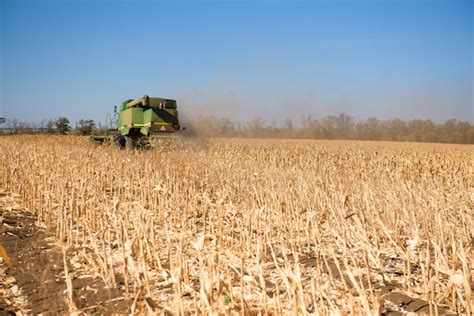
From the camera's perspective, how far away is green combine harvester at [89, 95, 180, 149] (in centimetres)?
1366

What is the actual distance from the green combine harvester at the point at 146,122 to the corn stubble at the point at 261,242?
5098 millimetres

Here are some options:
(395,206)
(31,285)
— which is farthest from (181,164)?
(31,285)

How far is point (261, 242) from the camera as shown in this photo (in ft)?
13.0

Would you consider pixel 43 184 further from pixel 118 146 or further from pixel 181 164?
pixel 118 146

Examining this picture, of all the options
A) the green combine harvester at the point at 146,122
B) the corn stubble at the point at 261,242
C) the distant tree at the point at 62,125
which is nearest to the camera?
the corn stubble at the point at 261,242

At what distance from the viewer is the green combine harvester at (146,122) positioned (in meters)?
13.7

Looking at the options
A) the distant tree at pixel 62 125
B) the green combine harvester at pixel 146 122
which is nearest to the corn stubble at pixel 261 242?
the green combine harvester at pixel 146 122

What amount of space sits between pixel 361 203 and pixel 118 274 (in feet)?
10.6

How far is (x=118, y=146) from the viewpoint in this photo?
1430cm

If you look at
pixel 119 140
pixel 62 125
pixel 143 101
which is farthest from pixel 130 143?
pixel 62 125

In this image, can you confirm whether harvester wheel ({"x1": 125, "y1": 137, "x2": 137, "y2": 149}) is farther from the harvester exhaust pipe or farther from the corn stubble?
the corn stubble

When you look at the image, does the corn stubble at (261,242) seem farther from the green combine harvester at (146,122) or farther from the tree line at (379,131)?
the tree line at (379,131)

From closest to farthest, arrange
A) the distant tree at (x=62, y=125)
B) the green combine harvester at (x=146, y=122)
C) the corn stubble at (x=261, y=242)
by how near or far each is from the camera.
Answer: the corn stubble at (x=261, y=242) → the green combine harvester at (x=146, y=122) → the distant tree at (x=62, y=125)

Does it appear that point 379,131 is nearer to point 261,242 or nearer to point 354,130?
point 354,130
